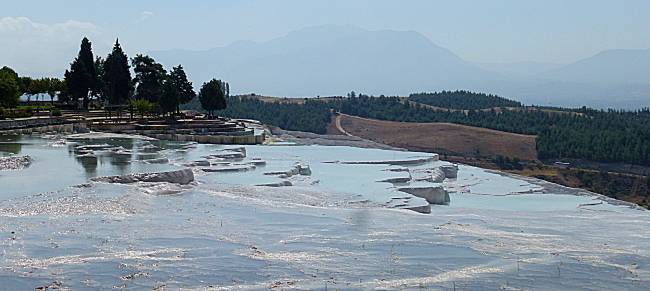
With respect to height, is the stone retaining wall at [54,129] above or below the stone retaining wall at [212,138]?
above

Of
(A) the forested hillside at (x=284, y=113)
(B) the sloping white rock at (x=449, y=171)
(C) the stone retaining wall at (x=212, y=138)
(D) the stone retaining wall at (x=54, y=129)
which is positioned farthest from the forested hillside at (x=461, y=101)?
(B) the sloping white rock at (x=449, y=171)

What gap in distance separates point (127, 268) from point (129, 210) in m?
4.84

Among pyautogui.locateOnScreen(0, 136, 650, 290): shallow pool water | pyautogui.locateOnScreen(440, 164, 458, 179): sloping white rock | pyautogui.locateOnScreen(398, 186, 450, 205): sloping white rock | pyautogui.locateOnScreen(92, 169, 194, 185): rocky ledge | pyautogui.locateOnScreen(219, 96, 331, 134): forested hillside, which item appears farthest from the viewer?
pyautogui.locateOnScreen(219, 96, 331, 134): forested hillside

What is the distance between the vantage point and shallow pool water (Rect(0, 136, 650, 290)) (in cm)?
1121

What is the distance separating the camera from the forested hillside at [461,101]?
97.2 meters

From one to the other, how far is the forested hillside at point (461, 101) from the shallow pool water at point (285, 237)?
242 ft

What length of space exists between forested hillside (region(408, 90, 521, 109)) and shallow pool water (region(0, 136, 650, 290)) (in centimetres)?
7368

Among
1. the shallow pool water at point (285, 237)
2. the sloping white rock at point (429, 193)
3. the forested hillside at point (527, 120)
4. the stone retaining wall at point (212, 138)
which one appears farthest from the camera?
the forested hillside at point (527, 120)

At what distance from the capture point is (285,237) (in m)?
14.3

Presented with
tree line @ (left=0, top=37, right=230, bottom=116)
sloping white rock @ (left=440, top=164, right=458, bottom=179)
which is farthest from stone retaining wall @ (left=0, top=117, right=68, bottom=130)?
sloping white rock @ (left=440, top=164, right=458, bottom=179)

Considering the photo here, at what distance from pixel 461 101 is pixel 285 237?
89032 millimetres

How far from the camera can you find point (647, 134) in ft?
185

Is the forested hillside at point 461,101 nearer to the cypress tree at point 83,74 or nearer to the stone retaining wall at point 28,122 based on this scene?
the cypress tree at point 83,74

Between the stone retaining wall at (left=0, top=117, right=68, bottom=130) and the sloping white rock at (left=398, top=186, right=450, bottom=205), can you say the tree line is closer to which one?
the stone retaining wall at (left=0, top=117, right=68, bottom=130)
